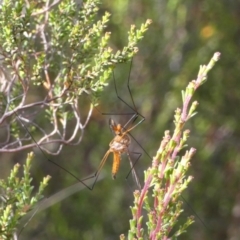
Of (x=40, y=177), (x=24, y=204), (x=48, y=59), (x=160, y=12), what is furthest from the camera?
(x=160, y=12)

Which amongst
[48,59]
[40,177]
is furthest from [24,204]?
[40,177]

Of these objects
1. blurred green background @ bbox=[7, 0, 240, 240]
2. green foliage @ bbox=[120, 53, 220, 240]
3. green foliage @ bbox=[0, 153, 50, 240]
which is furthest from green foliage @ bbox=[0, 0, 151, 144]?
blurred green background @ bbox=[7, 0, 240, 240]

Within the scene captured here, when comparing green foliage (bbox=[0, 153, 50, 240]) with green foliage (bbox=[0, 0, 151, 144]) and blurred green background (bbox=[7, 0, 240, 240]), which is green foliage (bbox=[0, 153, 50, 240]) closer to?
green foliage (bbox=[0, 0, 151, 144])

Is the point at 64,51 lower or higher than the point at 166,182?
higher

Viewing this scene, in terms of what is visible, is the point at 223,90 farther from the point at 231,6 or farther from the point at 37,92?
the point at 37,92

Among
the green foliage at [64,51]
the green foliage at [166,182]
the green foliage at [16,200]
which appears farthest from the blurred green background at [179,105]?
the green foliage at [166,182]

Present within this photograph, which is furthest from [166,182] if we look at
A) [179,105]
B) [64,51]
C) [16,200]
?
[179,105]

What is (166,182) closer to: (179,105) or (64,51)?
(64,51)

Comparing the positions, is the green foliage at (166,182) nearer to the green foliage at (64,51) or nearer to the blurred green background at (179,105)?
the green foliage at (64,51)
